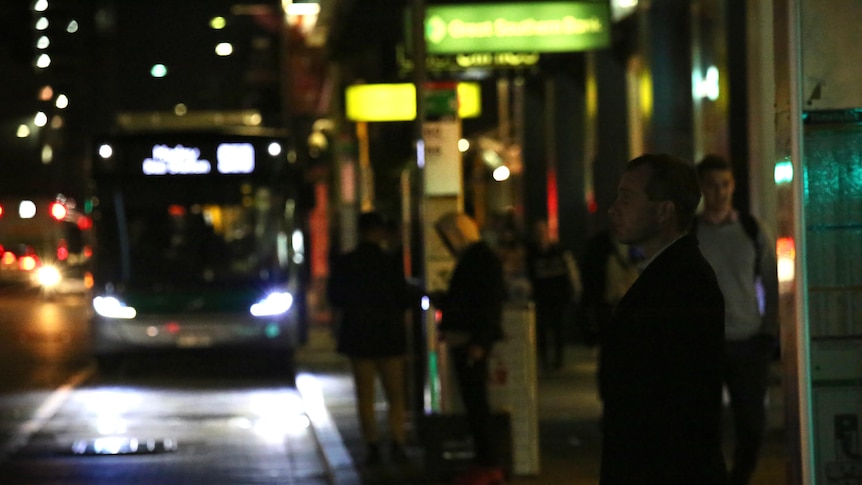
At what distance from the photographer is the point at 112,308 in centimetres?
2050

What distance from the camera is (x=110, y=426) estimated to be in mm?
14992

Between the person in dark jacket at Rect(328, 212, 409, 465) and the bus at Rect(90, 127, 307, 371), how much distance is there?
849 cm

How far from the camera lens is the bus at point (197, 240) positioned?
20688 millimetres

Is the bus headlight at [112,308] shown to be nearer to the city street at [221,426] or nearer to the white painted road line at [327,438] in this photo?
the city street at [221,426]

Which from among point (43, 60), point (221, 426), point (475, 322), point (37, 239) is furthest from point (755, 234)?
point (37, 239)

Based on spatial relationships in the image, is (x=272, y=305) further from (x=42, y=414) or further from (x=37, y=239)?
(x=37, y=239)

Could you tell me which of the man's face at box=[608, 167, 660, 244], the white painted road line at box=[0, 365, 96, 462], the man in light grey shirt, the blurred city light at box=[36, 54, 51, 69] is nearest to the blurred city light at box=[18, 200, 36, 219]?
the white painted road line at box=[0, 365, 96, 462]

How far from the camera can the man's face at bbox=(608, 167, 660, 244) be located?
4.72 meters

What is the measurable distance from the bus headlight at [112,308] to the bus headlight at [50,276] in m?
28.9

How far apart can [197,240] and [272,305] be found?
1.30 m

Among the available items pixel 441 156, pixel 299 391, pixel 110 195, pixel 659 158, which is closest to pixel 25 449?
pixel 441 156

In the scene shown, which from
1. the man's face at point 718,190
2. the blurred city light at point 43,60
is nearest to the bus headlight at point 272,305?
the blurred city light at point 43,60

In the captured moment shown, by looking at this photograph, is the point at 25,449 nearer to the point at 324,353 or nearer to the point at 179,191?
the point at 179,191

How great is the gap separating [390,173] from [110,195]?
366cm
